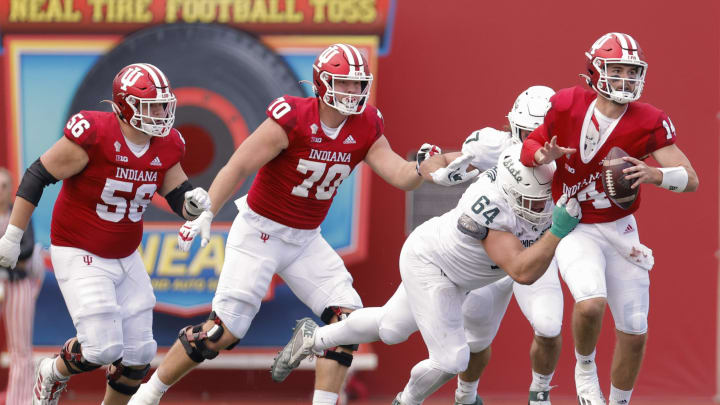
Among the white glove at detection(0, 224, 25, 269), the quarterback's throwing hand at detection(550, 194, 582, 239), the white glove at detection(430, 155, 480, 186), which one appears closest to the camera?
the quarterback's throwing hand at detection(550, 194, 582, 239)

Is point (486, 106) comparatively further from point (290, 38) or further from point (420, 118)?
point (290, 38)

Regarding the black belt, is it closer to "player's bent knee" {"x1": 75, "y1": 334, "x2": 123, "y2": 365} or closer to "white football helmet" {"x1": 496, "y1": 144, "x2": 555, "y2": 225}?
"player's bent knee" {"x1": 75, "y1": 334, "x2": 123, "y2": 365}

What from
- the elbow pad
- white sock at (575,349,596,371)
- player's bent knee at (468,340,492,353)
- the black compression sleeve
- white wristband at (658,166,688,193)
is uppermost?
white wristband at (658,166,688,193)

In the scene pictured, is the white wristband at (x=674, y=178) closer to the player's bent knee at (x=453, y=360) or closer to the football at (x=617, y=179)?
the football at (x=617, y=179)

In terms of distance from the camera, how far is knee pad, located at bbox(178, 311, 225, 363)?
5.96 m

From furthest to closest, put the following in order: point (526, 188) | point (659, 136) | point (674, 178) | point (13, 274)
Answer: point (13, 274) < point (659, 136) < point (674, 178) < point (526, 188)

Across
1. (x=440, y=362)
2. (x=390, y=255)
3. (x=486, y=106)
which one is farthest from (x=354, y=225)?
(x=440, y=362)

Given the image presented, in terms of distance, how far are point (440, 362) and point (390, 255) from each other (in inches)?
117

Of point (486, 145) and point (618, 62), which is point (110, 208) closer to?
point (486, 145)

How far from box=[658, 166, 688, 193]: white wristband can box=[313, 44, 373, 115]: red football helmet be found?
1547 mm

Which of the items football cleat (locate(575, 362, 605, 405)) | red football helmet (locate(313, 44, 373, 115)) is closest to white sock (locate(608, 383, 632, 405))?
football cleat (locate(575, 362, 605, 405))

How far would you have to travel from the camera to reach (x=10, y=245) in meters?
5.73

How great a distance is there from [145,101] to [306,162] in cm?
85

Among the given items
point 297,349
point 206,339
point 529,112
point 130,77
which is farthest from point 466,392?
point 130,77
